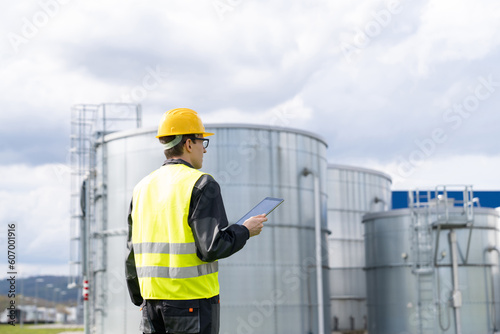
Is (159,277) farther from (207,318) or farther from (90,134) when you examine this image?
(90,134)

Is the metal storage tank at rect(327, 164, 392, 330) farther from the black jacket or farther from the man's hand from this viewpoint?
the black jacket

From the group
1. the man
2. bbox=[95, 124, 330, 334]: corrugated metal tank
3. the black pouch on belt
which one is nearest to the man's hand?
the man

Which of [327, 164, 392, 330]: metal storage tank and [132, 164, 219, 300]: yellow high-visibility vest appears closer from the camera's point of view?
[132, 164, 219, 300]: yellow high-visibility vest

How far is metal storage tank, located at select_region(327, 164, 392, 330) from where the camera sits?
27.4m

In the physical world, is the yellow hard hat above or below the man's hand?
above

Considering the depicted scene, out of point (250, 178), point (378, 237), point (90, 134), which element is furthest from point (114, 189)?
point (378, 237)

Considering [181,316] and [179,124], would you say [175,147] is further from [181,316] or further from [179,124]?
[181,316]

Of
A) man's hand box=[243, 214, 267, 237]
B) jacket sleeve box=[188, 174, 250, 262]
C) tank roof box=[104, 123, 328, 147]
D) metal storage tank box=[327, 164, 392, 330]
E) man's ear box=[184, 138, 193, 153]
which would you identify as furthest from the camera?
metal storage tank box=[327, 164, 392, 330]

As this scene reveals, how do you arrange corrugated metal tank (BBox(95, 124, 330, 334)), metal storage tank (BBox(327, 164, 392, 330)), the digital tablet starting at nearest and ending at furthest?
the digital tablet, corrugated metal tank (BBox(95, 124, 330, 334)), metal storage tank (BBox(327, 164, 392, 330))

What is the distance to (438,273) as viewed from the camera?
20.2m

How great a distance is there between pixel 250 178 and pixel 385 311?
7148mm

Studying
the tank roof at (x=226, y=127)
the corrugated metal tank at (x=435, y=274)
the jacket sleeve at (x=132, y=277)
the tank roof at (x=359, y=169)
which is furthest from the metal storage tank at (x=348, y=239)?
the jacket sleeve at (x=132, y=277)

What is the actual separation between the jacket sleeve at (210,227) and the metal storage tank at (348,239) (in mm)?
24294

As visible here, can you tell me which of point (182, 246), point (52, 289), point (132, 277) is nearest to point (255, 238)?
point (132, 277)
